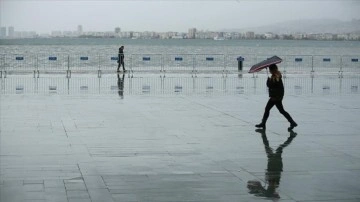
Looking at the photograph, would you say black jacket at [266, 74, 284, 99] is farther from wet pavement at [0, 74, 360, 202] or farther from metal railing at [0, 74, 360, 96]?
metal railing at [0, 74, 360, 96]

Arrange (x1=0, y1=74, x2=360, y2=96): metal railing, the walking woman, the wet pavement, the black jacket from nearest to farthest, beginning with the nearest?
the wet pavement → the walking woman → the black jacket → (x1=0, y1=74, x2=360, y2=96): metal railing

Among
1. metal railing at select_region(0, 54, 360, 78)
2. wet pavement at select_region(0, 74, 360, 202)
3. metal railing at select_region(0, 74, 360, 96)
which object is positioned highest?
metal railing at select_region(0, 54, 360, 78)

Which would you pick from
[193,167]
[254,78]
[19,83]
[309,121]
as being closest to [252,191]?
[193,167]

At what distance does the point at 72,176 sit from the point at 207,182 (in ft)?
6.49

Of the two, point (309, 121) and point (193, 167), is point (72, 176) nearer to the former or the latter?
point (193, 167)

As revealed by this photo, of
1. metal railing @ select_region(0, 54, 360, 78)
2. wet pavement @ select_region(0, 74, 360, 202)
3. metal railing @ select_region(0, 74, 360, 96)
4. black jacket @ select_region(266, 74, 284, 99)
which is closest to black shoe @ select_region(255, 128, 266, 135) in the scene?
wet pavement @ select_region(0, 74, 360, 202)

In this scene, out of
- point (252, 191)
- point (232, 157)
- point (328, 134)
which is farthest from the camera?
point (328, 134)

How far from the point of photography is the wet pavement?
938cm

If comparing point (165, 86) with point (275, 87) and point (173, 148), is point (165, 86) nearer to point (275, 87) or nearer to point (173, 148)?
point (275, 87)

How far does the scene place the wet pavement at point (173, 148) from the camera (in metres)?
9.38

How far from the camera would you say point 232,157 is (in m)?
12.0

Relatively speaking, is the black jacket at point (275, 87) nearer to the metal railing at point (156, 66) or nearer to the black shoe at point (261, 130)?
the black shoe at point (261, 130)

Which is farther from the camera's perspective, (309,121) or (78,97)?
(78,97)

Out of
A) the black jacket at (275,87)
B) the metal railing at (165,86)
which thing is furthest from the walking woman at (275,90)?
the metal railing at (165,86)
